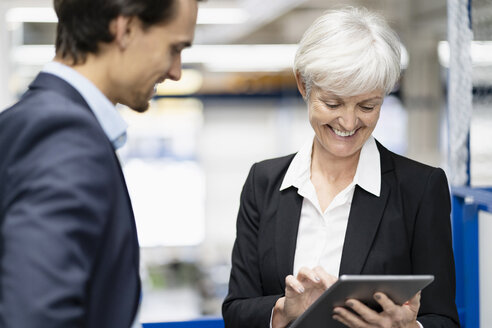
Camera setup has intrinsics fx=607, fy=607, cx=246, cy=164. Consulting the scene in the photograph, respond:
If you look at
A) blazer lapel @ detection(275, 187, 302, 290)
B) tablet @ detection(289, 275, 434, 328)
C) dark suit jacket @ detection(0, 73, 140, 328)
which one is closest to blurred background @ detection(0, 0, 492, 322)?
blazer lapel @ detection(275, 187, 302, 290)

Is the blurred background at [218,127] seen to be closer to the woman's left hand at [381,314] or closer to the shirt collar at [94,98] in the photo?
the woman's left hand at [381,314]

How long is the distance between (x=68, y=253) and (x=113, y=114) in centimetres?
30

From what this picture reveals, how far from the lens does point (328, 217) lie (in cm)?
176

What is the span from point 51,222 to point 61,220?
15mm

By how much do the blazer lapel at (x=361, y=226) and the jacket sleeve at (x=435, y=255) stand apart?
11 centimetres

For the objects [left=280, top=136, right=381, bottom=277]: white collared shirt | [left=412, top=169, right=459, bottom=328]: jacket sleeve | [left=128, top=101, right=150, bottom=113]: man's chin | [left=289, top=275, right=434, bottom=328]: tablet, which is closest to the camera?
[left=128, top=101, right=150, bottom=113]: man's chin

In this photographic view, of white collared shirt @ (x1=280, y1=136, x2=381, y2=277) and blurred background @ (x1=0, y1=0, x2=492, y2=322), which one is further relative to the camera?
blurred background @ (x1=0, y1=0, x2=492, y2=322)

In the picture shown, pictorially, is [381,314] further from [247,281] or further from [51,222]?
[51,222]

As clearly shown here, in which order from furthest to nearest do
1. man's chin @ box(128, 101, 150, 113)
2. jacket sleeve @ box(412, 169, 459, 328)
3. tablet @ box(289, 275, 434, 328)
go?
jacket sleeve @ box(412, 169, 459, 328) < tablet @ box(289, 275, 434, 328) < man's chin @ box(128, 101, 150, 113)

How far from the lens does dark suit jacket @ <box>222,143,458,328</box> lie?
5.40 ft

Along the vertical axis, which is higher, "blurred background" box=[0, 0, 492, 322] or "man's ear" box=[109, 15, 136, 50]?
"man's ear" box=[109, 15, 136, 50]

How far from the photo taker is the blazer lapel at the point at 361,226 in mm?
1670

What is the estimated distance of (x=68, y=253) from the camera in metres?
0.90

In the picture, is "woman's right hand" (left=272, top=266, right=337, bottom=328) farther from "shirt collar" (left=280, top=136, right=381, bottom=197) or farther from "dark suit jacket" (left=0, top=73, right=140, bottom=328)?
"dark suit jacket" (left=0, top=73, right=140, bottom=328)
